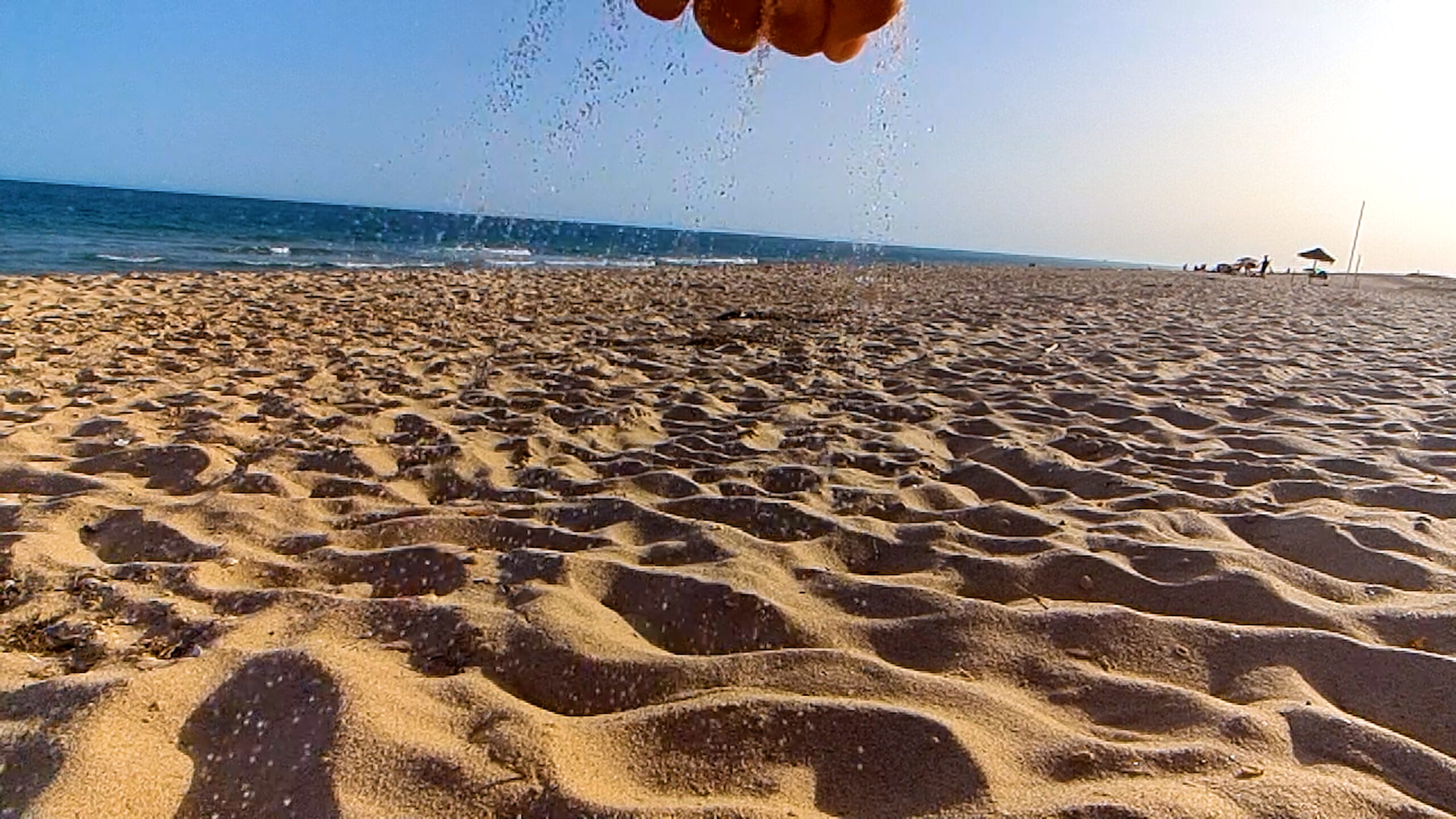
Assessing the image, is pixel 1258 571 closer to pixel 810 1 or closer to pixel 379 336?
pixel 810 1

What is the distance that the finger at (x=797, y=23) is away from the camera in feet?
6.26

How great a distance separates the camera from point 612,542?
258cm

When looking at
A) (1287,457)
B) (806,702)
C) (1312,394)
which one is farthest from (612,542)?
(1312,394)

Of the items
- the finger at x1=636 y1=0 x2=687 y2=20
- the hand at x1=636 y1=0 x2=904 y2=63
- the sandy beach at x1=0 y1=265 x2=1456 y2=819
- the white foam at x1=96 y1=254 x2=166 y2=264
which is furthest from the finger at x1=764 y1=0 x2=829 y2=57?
the white foam at x1=96 y1=254 x2=166 y2=264

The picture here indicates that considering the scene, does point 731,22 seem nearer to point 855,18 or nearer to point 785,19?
point 785,19

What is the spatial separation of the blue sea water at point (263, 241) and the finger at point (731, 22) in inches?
504

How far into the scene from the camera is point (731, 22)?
1954 mm

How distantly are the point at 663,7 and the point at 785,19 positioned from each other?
29 centimetres

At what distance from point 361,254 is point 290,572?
18.9 meters

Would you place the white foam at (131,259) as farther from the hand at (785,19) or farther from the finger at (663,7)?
the hand at (785,19)

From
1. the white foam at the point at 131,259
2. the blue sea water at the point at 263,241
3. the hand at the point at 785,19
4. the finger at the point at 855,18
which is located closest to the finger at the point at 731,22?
the hand at the point at 785,19

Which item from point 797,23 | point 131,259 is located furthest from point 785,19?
point 131,259

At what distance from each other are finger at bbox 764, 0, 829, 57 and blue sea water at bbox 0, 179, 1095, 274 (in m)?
12.9

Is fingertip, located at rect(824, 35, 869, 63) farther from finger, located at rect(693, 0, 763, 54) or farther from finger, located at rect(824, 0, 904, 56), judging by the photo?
finger, located at rect(693, 0, 763, 54)
